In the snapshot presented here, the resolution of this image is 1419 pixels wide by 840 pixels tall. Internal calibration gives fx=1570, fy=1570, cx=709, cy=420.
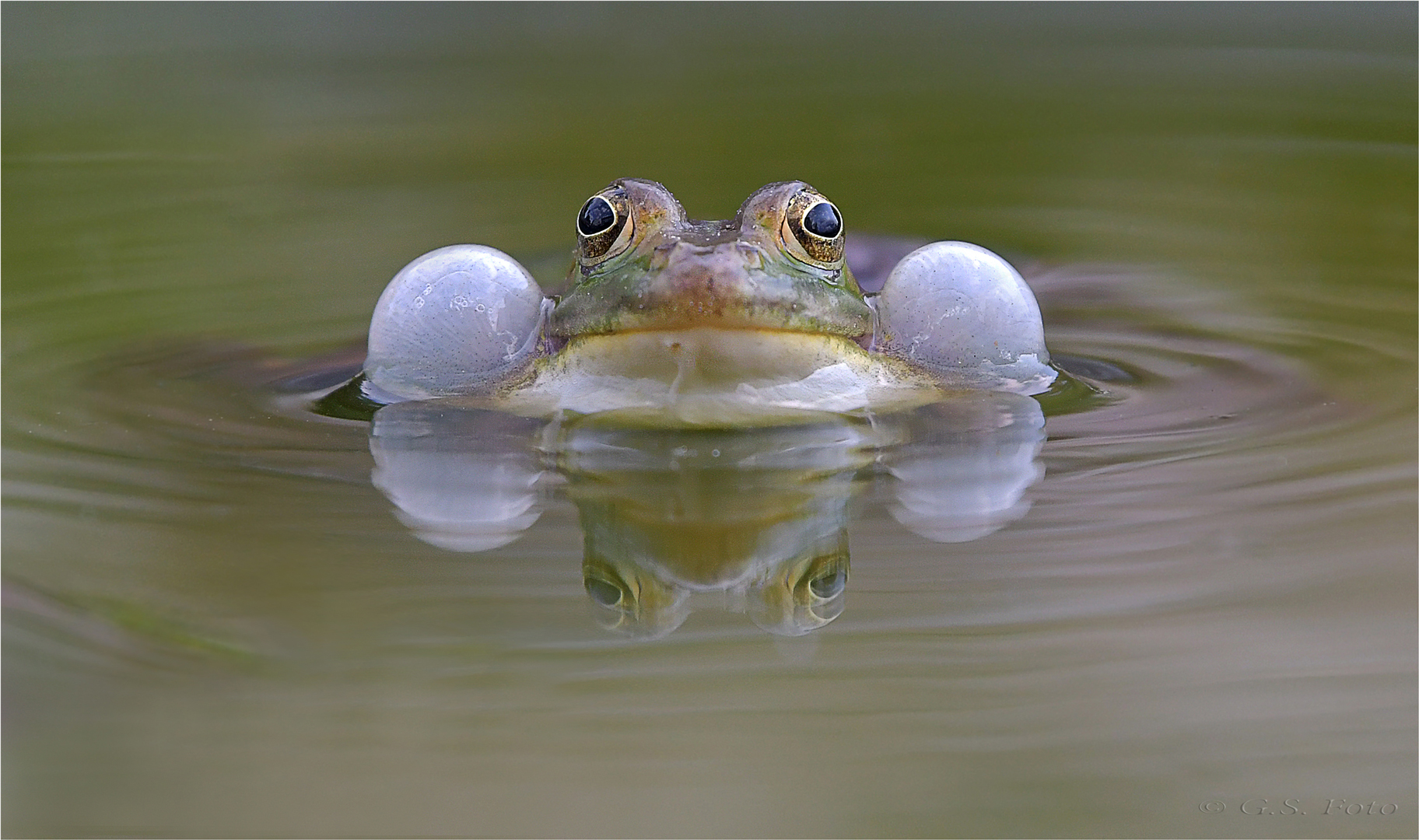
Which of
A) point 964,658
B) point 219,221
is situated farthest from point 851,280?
point 219,221

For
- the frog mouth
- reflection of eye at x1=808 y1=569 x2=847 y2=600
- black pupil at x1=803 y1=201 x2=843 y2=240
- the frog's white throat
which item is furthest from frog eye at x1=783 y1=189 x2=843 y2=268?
reflection of eye at x1=808 y1=569 x2=847 y2=600

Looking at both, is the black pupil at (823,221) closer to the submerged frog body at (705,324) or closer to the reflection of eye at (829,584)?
the submerged frog body at (705,324)

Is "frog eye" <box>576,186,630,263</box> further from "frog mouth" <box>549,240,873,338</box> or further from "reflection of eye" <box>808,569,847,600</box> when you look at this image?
"reflection of eye" <box>808,569,847,600</box>

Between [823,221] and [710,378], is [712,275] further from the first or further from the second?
[823,221]

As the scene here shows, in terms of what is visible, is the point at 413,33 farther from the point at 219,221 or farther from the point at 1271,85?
the point at 1271,85

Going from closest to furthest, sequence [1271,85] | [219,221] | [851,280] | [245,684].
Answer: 1. [245,684]
2. [851,280]
3. [219,221]
4. [1271,85]

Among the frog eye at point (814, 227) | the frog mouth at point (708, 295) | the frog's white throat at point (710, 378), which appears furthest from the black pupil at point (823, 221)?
the frog's white throat at point (710, 378)
